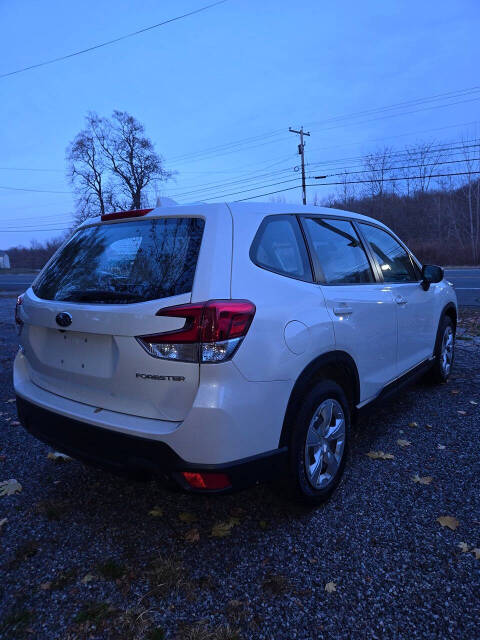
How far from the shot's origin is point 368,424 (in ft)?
12.0

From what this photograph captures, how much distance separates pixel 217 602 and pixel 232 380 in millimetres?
971

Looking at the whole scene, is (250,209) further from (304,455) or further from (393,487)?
(393,487)

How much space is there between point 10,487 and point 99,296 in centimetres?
162

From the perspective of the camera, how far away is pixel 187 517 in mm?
2424

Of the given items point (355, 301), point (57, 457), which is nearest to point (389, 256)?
point (355, 301)

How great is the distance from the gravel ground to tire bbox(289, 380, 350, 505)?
0.16m

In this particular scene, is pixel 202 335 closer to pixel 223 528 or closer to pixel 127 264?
pixel 127 264

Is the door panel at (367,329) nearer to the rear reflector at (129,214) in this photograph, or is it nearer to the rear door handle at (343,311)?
the rear door handle at (343,311)

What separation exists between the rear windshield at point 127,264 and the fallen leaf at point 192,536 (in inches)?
52.0

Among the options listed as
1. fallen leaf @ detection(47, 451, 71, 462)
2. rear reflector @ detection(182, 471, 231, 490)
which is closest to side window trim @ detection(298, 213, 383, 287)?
rear reflector @ detection(182, 471, 231, 490)

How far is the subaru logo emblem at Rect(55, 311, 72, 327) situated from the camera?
2.08m

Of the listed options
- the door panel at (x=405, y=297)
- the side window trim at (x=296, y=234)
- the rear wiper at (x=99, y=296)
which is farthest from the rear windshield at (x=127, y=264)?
the door panel at (x=405, y=297)

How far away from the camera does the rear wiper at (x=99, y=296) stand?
1.96 meters

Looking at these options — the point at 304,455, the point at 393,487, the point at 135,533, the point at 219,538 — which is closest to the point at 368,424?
the point at 393,487
